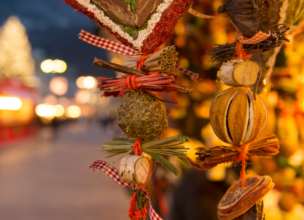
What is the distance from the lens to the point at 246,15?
0.40 metres

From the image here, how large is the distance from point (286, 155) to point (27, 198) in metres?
2.78

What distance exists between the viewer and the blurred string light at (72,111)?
55.0 feet

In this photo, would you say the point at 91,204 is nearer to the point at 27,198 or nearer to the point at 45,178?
the point at 27,198

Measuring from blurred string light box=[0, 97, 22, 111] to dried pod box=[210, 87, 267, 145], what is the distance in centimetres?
751

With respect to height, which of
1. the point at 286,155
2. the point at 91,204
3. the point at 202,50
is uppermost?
the point at 202,50

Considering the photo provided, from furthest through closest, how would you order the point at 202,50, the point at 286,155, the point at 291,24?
the point at 202,50 < the point at 286,155 < the point at 291,24

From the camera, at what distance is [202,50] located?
1.11m

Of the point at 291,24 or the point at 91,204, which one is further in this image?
the point at 91,204

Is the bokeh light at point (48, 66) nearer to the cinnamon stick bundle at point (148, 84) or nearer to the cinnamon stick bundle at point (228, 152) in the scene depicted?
the cinnamon stick bundle at point (148, 84)

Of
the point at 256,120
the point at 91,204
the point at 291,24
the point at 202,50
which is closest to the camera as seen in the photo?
the point at 256,120

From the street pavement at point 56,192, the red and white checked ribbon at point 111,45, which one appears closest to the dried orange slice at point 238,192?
the red and white checked ribbon at point 111,45

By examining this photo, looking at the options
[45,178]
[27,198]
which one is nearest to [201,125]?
[27,198]

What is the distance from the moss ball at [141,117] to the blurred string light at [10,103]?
24.3ft

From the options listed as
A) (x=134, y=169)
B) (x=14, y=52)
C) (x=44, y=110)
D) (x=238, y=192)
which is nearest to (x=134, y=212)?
(x=134, y=169)
